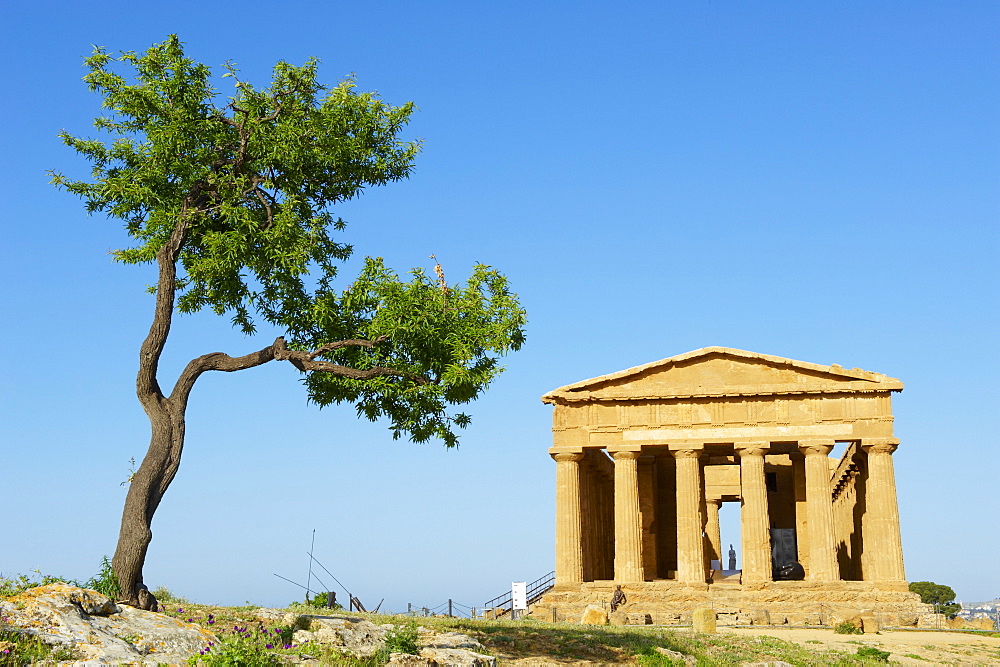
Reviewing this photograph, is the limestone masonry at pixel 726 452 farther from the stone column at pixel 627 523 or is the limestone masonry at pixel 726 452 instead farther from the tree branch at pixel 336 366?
the tree branch at pixel 336 366

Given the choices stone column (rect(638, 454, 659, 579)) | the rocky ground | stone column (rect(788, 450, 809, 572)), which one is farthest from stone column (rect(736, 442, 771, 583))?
the rocky ground

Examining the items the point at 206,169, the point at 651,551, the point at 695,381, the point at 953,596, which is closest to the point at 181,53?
the point at 206,169

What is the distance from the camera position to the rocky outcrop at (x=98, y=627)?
42.4 feet

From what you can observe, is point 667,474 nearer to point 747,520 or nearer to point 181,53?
point 747,520

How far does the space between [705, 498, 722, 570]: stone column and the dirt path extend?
18.7 m

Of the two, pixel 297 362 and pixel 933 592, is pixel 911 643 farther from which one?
pixel 933 592

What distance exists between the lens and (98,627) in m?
13.6

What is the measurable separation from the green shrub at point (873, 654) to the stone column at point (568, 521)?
54.8 feet

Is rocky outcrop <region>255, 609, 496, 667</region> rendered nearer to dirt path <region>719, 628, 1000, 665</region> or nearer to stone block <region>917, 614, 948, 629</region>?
dirt path <region>719, 628, 1000, 665</region>

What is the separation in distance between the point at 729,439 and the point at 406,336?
95.0 feet

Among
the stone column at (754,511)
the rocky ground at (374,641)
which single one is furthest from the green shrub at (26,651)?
the stone column at (754,511)

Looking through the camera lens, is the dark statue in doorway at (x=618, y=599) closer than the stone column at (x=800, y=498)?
Yes

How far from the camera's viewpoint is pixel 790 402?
44.6 metres

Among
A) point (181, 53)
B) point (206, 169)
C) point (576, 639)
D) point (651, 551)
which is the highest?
point (181, 53)
